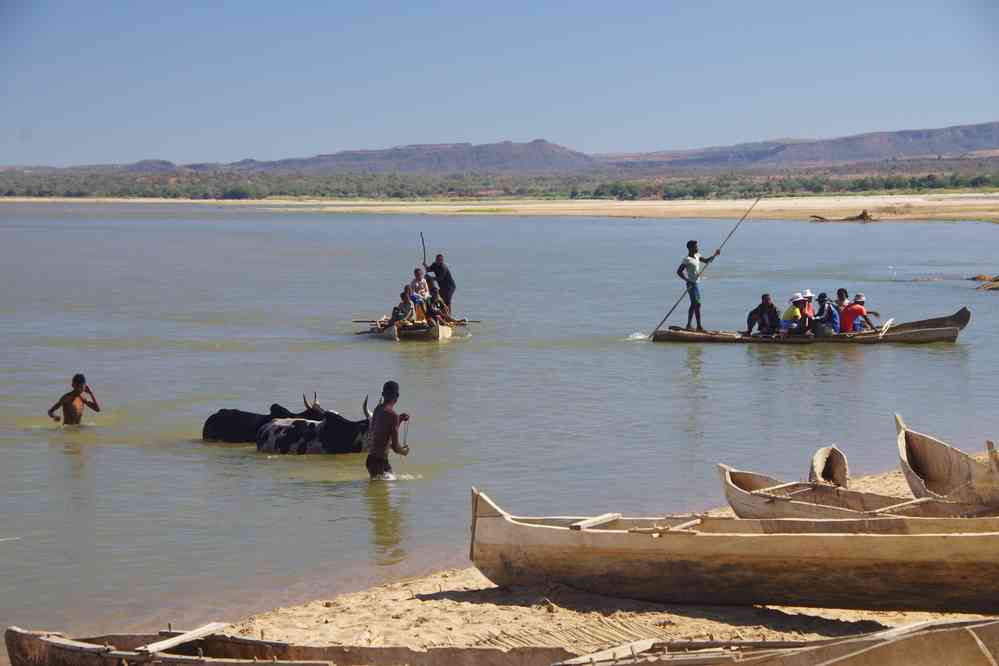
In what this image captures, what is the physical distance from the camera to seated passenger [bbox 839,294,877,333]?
838 inches

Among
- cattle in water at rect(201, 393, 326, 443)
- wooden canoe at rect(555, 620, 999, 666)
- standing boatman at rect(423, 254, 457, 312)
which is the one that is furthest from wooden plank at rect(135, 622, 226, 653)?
standing boatman at rect(423, 254, 457, 312)

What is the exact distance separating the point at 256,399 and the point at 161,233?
50.0 metres

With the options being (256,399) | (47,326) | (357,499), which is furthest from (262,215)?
(357,499)

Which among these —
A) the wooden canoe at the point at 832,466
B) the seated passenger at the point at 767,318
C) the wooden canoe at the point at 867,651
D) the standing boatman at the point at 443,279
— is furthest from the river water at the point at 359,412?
the wooden canoe at the point at 867,651

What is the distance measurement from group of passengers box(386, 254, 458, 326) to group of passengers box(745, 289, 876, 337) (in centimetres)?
510

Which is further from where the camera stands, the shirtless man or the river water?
the shirtless man

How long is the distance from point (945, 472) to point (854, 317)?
11.7 meters

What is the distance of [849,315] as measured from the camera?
21.3 metres

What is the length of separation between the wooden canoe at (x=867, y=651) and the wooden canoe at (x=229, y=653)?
431mm

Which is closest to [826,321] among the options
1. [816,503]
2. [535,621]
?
[816,503]

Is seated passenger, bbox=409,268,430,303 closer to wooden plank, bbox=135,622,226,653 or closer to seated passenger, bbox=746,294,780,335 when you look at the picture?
seated passenger, bbox=746,294,780,335

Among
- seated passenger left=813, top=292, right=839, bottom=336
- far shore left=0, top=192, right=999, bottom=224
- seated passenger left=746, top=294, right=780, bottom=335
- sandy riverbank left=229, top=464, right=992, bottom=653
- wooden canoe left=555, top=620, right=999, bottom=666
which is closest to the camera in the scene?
wooden canoe left=555, top=620, right=999, bottom=666

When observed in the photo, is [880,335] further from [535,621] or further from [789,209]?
[789,209]

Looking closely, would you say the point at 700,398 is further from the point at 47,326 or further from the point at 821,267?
the point at 821,267
